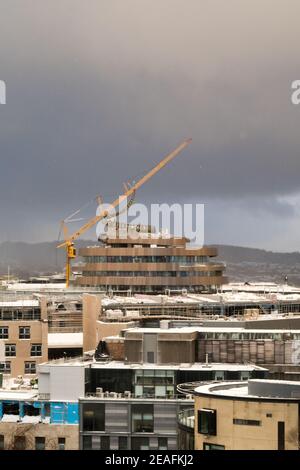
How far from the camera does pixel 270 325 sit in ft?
265

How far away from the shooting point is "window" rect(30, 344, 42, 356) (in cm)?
9006

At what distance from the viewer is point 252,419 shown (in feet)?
152

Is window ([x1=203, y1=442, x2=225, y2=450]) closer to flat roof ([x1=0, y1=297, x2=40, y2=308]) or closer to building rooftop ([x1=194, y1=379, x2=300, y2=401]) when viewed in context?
building rooftop ([x1=194, y1=379, x2=300, y2=401])

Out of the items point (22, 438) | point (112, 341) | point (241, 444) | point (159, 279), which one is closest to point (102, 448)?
point (22, 438)

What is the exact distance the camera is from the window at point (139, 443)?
209 ft

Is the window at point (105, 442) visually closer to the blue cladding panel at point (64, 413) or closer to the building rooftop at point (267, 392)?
the blue cladding panel at point (64, 413)

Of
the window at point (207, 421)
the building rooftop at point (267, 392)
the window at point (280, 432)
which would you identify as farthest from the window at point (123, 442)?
the window at point (280, 432)

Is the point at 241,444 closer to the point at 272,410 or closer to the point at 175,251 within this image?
the point at 272,410

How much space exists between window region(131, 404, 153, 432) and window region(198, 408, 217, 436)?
16226 mm

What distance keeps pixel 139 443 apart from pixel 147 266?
84059 millimetres

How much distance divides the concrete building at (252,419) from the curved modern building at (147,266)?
9818 cm

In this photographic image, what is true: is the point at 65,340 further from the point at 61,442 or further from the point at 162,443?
the point at 162,443

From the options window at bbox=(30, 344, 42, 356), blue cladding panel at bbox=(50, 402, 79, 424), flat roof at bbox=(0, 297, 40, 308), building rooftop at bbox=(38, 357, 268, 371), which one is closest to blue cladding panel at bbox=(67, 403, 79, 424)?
blue cladding panel at bbox=(50, 402, 79, 424)
